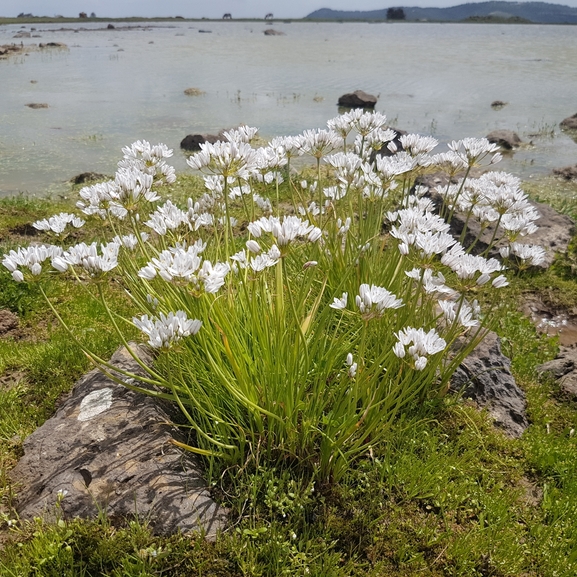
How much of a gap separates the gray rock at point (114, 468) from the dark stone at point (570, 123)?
1912 centimetres

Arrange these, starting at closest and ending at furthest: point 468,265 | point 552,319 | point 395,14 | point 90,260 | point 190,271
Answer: point 190,271 → point 90,260 → point 468,265 → point 552,319 → point 395,14

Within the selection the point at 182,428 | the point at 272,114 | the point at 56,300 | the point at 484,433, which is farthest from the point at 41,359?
the point at 272,114

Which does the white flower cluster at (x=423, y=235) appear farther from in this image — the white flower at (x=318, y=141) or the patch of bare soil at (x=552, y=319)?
the patch of bare soil at (x=552, y=319)

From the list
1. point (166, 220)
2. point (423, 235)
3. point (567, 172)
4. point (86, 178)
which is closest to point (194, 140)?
point (86, 178)

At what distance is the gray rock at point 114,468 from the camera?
8.82 feet

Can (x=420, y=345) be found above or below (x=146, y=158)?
below

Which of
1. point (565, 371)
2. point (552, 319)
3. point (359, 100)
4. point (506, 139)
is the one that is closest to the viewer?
point (565, 371)

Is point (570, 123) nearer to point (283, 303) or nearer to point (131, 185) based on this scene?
point (283, 303)

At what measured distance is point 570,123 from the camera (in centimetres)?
1770

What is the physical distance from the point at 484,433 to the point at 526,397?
0.75 metres

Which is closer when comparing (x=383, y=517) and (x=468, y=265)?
(x=468, y=265)

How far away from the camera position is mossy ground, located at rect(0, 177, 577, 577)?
2.54 meters

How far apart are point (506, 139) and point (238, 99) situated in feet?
38.9

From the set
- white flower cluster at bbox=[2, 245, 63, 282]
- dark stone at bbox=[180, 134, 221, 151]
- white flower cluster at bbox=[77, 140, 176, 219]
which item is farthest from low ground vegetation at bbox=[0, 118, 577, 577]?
dark stone at bbox=[180, 134, 221, 151]
